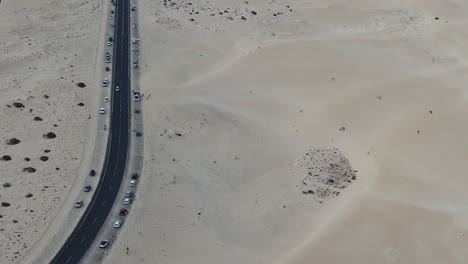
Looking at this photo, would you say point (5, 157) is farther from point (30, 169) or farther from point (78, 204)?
point (78, 204)

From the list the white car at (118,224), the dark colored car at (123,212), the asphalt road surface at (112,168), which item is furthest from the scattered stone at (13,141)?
the white car at (118,224)

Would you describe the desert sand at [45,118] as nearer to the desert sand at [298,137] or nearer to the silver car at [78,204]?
the silver car at [78,204]

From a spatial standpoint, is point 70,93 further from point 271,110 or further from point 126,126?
point 271,110

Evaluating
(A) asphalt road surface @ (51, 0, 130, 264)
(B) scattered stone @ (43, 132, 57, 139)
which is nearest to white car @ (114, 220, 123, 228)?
(A) asphalt road surface @ (51, 0, 130, 264)

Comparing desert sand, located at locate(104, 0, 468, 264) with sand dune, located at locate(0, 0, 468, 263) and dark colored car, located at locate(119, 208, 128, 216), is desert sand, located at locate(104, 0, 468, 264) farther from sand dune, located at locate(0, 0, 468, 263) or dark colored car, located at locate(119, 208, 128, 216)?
dark colored car, located at locate(119, 208, 128, 216)

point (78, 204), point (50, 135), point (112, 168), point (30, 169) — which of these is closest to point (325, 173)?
point (112, 168)

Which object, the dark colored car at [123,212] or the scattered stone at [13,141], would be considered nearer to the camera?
the dark colored car at [123,212]
